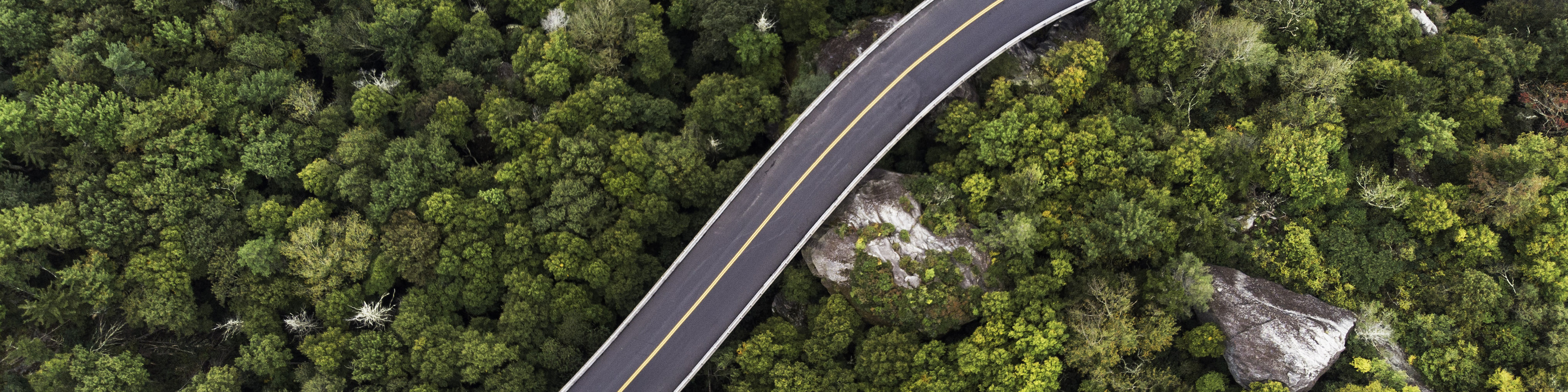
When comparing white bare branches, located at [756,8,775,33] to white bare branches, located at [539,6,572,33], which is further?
white bare branches, located at [539,6,572,33]

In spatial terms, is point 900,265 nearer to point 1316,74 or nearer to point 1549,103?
point 1316,74

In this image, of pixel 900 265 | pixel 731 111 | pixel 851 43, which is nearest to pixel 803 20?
pixel 851 43

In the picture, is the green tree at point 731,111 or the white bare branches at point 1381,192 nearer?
the white bare branches at point 1381,192

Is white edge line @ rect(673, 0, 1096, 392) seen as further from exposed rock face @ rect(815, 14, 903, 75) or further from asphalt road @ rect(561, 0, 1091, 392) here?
exposed rock face @ rect(815, 14, 903, 75)

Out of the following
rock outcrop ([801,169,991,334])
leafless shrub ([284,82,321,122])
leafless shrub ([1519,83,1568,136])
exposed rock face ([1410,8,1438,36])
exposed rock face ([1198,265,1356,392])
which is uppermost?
leafless shrub ([284,82,321,122])

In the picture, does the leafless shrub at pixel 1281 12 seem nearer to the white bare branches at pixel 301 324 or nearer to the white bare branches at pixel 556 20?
the white bare branches at pixel 556 20

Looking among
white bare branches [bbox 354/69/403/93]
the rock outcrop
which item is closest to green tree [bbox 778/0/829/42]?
the rock outcrop

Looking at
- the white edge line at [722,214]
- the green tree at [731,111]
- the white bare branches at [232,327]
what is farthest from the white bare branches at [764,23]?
the white bare branches at [232,327]
